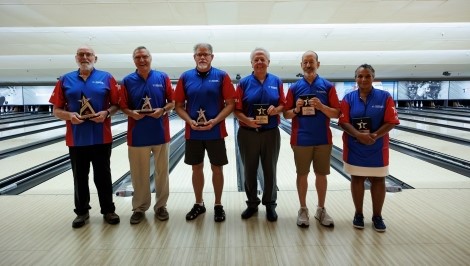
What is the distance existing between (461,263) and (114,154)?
523 cm

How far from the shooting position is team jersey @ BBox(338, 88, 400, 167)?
8.09ft

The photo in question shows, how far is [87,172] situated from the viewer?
273 centimetres

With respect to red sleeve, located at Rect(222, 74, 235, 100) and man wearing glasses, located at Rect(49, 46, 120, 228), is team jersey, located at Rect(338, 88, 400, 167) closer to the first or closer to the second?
red sleeve, located at Rect(222, 74, 235, 100)

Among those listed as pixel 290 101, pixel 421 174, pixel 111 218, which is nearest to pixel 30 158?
pixel 111 218

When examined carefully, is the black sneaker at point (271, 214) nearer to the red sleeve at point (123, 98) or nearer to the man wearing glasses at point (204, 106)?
the man wearing glasses at point (204, 106)

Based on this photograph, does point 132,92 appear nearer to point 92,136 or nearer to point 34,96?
point 92,136

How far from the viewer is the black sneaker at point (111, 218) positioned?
272 cm

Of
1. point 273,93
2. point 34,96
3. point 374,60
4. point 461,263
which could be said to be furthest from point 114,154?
point 34,96

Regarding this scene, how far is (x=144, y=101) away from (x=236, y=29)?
390 centimetres

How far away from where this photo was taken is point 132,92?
2.73 metres

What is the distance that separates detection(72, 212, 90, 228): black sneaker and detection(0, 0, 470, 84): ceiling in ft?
8.39

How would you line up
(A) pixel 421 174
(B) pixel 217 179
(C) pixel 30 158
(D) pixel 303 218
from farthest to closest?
(C) pixel 30 158
(A) pixel 421 174
(B) pixel 217 179
(D) pixel 303 218

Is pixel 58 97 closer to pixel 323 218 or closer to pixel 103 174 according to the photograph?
pixel 103 174

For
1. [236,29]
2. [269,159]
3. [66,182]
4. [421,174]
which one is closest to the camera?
[269,159]
